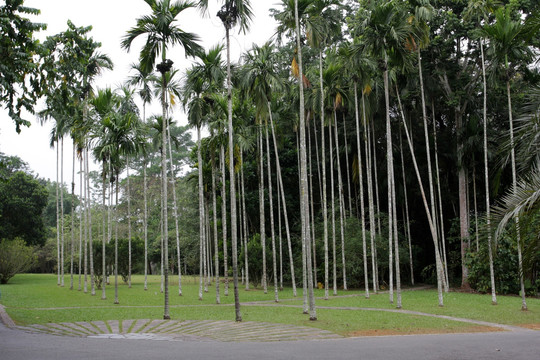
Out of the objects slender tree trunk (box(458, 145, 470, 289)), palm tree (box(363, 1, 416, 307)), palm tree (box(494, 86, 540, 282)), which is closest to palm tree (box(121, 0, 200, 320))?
palm tree (box(363, 1, 416, 307))

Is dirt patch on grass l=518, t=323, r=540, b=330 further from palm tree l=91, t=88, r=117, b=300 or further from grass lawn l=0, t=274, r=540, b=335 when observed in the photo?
palm tree l=91, t=88, r=117, b=300

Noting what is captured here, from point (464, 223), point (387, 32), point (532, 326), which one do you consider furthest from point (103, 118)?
point (464, 223)

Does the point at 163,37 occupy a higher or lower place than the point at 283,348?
higher

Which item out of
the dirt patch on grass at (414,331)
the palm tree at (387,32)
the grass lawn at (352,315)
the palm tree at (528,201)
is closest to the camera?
the palm tree at (528,201)

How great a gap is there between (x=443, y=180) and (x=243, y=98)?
15698 mm

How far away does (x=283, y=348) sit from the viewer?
944 cm

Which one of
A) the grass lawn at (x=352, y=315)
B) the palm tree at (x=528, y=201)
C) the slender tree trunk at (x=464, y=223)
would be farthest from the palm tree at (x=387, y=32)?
the slender tree trunk at (x=464, y=223)

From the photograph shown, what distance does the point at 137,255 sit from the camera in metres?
36.3

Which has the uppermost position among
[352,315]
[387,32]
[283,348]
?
[387,32]

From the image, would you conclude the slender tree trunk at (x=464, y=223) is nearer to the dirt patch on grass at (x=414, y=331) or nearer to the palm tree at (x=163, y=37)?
the dirt patch on grass at (x=414, y=331)

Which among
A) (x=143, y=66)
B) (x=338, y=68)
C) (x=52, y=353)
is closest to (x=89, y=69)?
(x=143, y=66)

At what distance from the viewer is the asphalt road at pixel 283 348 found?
8.22 m

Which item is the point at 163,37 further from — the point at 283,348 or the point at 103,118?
the point at 283,348

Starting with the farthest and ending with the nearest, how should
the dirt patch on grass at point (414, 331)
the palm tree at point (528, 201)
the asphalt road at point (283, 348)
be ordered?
1. the dirt patch on grass at point (414, 331)
2. the asphalt road at point (283, 348)
3. the palm tree at point (528, 201)
